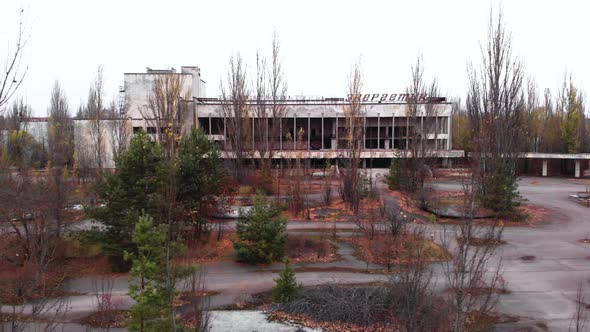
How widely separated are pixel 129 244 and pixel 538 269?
1467 centimetres

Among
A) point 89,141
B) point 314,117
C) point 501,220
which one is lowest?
point 501,220

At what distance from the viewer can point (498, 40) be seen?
24.4 m

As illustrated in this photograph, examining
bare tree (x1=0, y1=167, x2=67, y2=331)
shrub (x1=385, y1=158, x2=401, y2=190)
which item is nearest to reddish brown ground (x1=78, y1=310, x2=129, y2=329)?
bare tree (x1=0, y1=167, x2=67, y2=331)

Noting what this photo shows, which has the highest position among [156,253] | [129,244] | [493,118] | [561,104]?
[561,104]

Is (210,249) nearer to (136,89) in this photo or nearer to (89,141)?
(89,141)

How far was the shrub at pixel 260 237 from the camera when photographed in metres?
16.2

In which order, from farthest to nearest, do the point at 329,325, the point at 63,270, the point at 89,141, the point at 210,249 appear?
the point at 89,141 → the point at 210,249 → the point at 63,270 → the point at 329,325

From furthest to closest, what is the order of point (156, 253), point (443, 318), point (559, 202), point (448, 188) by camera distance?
point (448, 188)
point (559, 202)
point (443, 318)
point (156, 253)

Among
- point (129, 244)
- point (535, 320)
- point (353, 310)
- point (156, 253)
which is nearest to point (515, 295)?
point (535, 320)

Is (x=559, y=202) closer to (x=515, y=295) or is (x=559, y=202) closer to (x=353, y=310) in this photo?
(x=515, y=295)

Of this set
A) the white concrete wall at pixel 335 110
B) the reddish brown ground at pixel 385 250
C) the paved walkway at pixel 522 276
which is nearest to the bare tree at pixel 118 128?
the paved walkway at pixel 522 276

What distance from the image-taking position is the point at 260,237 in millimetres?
16297

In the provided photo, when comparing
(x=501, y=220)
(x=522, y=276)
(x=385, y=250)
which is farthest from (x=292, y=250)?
(x=501, y=220)

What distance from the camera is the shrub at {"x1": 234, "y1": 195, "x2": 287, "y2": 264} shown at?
53.0 ft
